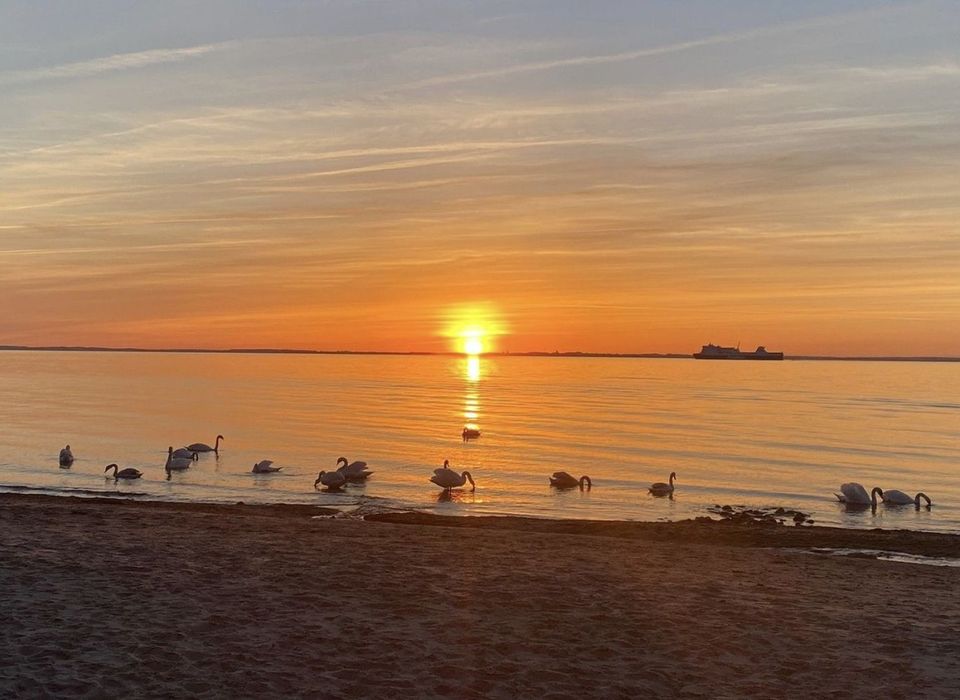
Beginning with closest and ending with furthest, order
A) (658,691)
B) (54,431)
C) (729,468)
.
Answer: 1. (658,691)
2. (729,468)
3. (54,431)

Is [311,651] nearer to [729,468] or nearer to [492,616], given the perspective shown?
[492,616]

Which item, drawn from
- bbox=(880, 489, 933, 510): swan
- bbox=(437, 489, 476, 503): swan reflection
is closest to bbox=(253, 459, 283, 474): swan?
bbox=(437, 489, 476, 503): swan reflection

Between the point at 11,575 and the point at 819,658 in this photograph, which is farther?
the point at 11,575

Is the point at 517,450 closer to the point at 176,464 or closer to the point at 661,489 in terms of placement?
the point at 661,489

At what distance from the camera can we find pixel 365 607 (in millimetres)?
12680

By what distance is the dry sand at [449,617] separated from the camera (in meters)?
9.86

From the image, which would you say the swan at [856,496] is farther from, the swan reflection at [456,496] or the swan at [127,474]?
the swan at [127,474]

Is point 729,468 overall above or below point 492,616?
above

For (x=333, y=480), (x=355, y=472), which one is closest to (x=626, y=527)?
(x=333, y=480)

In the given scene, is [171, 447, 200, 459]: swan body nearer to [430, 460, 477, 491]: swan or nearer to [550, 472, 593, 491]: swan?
[430, 460, 477, 491]: swan

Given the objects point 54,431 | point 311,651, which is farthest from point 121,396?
point 311,651

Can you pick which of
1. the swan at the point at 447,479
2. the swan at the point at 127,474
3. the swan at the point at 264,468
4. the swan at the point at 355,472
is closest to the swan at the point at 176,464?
the swan at the point at 127,474

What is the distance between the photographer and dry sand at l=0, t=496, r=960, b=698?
9.86 m

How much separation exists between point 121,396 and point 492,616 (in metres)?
87.0
